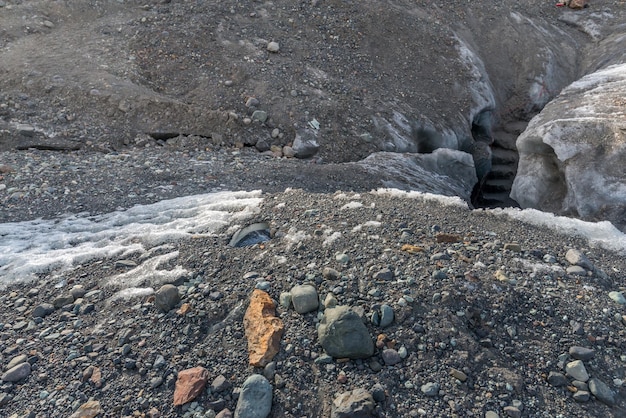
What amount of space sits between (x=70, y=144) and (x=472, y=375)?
241 inches

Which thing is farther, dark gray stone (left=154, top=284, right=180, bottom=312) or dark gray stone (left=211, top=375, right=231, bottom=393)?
dark gray stone (left=154, top=284, right=180, bottom=312)

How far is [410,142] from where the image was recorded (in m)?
8.23

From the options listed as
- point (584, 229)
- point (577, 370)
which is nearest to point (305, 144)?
point (584, 229)

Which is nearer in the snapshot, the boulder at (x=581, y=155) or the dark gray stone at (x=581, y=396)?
the dark gray stone at (x=581, y=396)

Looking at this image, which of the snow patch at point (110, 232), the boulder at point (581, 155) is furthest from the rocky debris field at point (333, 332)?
the boulder at point (581, 155)

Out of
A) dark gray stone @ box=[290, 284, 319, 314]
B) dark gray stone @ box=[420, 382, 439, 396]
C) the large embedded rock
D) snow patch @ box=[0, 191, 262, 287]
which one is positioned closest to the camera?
dark gray stone @ box=[420, 382, 439, 396]

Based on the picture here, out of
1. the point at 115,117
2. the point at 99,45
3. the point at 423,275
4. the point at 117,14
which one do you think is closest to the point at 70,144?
the point at 115,117

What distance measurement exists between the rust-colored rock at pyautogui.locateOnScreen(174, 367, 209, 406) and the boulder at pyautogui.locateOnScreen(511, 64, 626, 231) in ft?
17.8

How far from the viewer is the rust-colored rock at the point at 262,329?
2719 mm

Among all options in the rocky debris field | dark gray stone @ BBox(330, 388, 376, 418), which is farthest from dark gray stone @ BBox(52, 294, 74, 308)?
dark gray stone @ BBox(330, 388, 376, 418)

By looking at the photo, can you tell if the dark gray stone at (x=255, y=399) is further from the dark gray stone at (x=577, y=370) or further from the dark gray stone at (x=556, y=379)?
the dark gray stone at (x=577, y=370)

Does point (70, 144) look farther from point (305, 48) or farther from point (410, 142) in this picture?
point (410, 142)

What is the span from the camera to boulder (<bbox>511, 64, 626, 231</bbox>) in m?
6.12

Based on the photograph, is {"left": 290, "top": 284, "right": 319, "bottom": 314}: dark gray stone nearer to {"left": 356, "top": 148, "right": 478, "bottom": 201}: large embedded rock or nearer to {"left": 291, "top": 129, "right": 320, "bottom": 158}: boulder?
{"left": 356, "top": 148, "right": 478, "bottom": 201}: large embedded rock
